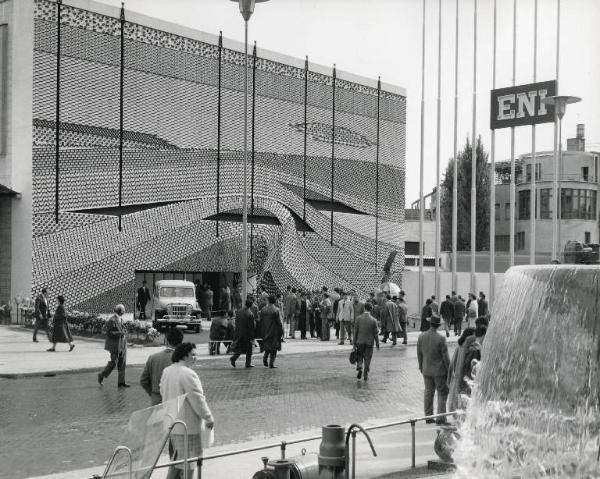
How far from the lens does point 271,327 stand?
65.5 ft

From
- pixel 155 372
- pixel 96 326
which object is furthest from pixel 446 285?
pixel 155 372

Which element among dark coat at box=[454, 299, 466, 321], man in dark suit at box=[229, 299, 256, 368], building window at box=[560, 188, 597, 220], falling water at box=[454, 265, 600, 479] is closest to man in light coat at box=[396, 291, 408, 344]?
dark coat at box=[454, 299, 466, 321]

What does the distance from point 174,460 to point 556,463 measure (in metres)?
3.34

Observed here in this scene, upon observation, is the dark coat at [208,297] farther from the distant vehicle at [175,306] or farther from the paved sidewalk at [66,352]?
the paved sidewalk at [66,352]

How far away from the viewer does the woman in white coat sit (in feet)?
26.3

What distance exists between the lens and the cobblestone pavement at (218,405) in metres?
11.1

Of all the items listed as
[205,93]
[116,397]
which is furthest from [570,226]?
[116,397]

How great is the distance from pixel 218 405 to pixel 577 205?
5230 cm

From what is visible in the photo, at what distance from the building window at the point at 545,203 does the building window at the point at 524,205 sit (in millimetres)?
1669

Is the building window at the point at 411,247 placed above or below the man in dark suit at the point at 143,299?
above

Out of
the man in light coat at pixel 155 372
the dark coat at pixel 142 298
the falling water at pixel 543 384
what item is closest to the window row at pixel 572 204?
the dark coat at pixel 142 298

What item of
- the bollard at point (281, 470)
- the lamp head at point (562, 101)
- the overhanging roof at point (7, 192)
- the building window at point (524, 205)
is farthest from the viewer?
the building window at point (524, 205)

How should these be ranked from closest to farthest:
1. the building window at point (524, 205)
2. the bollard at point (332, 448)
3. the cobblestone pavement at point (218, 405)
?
1. the bollard at point (332, 448)
2. the cobblestone pavement at point (218, 405)
3. the building window at point (524, 205)

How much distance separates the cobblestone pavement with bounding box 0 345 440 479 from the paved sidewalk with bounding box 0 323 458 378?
779 millimetres
